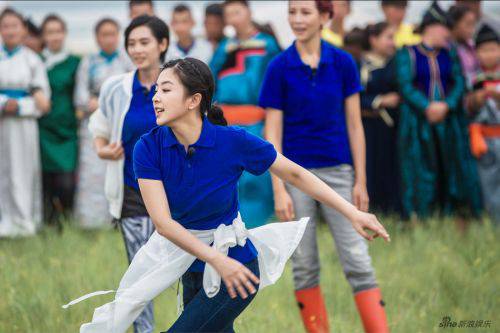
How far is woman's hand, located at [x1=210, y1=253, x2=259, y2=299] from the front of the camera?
10.2 ft

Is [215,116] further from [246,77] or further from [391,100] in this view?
[391,100]

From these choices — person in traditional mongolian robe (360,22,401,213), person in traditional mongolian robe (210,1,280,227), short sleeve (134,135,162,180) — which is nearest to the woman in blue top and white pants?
short sleeve (134,135,162,180)

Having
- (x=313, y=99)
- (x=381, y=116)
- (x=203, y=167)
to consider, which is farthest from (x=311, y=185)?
(x=381, y=116)

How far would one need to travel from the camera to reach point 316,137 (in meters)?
4.56

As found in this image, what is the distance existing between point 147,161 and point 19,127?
472 centimetres

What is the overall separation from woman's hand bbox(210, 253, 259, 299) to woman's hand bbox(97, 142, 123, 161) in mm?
1426

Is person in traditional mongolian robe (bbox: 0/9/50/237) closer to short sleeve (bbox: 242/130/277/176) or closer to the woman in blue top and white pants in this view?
the woman in blue top and white pants

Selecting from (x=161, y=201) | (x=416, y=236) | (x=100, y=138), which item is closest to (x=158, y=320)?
(x=100, y=138)

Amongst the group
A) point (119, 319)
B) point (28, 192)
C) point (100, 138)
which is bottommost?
point (28, 192)

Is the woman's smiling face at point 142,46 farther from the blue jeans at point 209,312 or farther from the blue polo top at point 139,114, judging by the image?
the blue jeans at point 209,312

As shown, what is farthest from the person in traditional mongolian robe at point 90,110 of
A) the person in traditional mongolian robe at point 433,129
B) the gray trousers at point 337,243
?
the gray trousers at point 337,243

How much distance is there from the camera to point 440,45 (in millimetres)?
7105

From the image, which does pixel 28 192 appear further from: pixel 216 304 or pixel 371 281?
pixel 216 304

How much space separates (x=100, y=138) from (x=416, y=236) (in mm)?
2798
